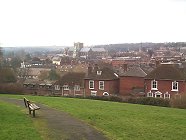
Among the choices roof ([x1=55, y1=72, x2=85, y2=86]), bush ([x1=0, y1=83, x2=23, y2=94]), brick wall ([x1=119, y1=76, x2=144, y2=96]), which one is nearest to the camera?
bush ([x1=0, y1=83, x2=23, y2=94])

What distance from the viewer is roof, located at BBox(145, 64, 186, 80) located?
143ft

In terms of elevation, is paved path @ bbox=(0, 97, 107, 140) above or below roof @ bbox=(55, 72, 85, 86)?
above

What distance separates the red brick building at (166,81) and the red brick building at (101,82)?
5.66 meters

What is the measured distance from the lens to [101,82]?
49.4 metres

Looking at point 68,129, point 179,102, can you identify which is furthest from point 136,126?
point 179,102

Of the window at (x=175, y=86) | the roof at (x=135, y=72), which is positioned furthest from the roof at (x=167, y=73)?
the roof at (x=135, y=72)

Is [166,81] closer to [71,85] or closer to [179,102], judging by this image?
[71,85]

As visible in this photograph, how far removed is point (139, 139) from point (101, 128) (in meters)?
1.93

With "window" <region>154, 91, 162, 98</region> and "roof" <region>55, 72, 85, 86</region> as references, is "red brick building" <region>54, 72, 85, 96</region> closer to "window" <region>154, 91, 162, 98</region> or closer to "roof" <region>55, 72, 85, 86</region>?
"roof" <region>55, 72, 85, 86</region>

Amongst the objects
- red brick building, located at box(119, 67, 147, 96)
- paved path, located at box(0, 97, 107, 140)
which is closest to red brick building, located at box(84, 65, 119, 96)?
red brick building, located at box(119, 67, 147, 96)

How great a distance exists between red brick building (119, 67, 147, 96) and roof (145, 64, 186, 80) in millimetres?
2822

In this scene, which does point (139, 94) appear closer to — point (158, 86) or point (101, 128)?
point (158, 86)

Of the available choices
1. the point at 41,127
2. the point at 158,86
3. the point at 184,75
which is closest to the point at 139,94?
the point at 158,86

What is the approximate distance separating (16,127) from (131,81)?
38.2m
